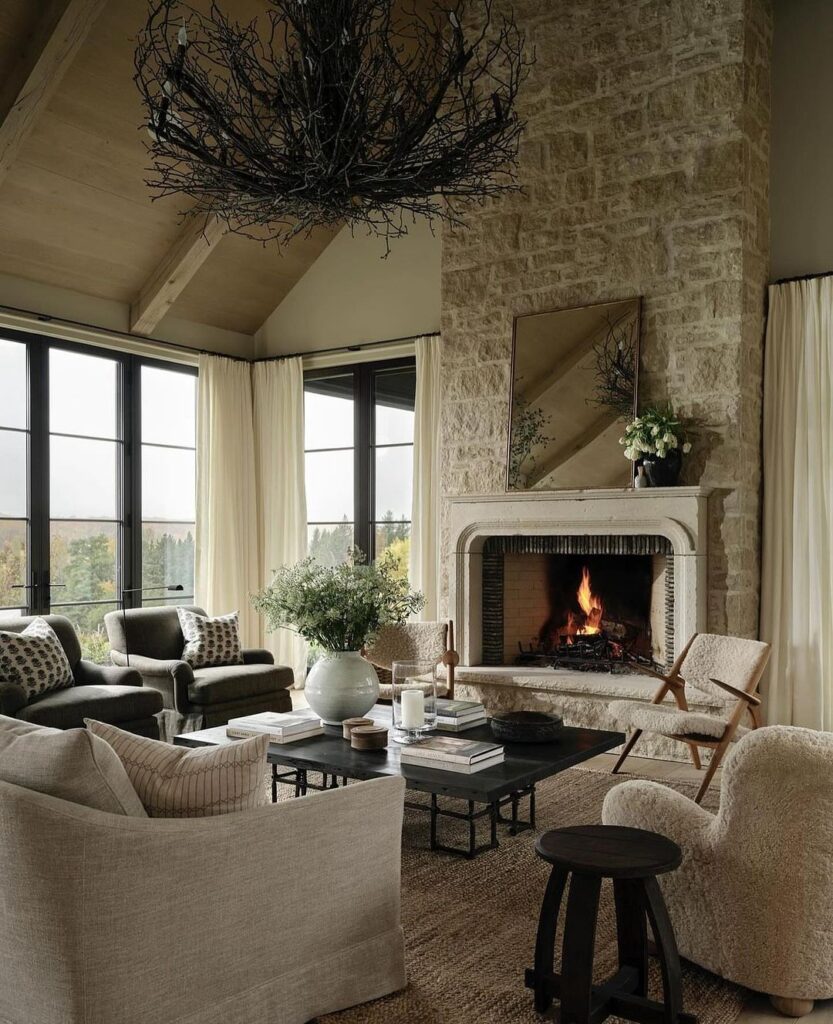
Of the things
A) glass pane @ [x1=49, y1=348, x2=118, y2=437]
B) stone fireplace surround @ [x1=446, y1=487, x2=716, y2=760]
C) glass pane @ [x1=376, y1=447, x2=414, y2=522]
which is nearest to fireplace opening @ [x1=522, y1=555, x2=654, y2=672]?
stone fireplace surround @ [x1=446, y1=487, x2=716, y2=760]

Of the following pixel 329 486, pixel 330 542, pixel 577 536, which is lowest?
pixel 330 542

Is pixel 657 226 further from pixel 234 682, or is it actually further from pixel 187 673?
pixel 187 673

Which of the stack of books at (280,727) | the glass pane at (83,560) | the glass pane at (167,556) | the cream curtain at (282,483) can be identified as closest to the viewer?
the stack of books at (280,727)

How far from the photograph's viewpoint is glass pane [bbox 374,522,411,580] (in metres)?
7.46

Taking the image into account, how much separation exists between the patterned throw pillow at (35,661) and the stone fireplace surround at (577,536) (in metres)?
2.48

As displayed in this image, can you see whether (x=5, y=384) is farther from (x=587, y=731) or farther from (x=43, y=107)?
(x=587, y=731)

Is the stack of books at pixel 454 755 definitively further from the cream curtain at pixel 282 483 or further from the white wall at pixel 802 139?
the cream curtain at pixel 282 483

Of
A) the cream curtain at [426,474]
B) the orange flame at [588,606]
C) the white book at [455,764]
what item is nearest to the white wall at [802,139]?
the orange flame at [588,606]

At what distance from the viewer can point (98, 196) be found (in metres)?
6.55

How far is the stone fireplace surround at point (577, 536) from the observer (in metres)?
5.42

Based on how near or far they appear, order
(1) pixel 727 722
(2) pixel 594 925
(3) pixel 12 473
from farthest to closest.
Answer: (3) pixel 12 473
(1) pixel 727 722
(2) pixel 594 925

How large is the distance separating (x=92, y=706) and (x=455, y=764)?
2.41m

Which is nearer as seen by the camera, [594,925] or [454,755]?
[594,925]

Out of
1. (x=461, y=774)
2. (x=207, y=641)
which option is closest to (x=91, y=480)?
(x=207, y=641)
